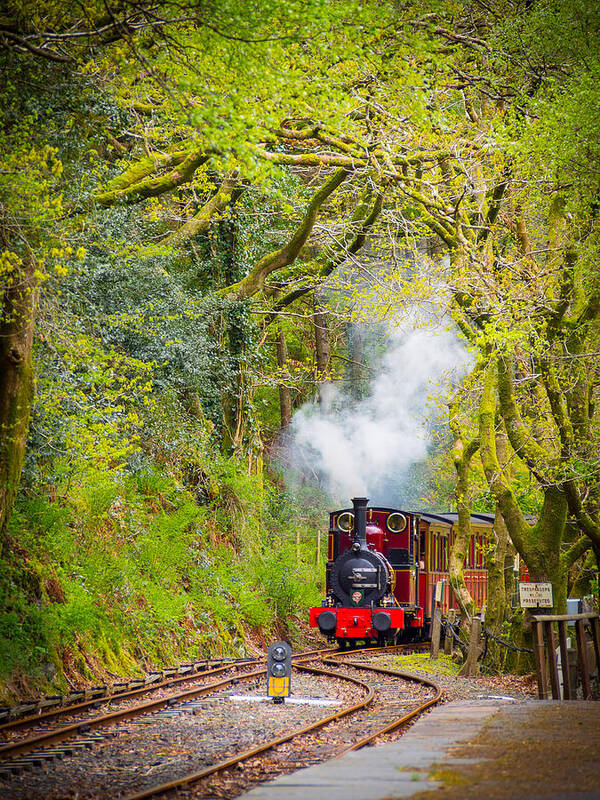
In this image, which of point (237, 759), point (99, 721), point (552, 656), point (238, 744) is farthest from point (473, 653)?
→ point (237, 759)

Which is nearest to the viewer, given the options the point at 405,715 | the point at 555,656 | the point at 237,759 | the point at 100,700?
the point at 237,759

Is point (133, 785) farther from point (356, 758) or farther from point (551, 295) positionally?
point (551, 295)

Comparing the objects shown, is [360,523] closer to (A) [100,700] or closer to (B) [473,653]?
(B) [473,653]

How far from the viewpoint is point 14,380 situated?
10.0m

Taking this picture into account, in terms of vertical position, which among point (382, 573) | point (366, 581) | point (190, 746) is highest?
A: point (382, 573)

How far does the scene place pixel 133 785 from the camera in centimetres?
650

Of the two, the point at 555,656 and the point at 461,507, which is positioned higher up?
the point at 461,507

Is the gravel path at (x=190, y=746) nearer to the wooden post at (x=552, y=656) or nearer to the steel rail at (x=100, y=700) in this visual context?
the steel rail at (x=100, y=700)

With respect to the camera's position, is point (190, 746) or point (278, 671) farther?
point (278, 671)

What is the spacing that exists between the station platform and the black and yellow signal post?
3.07 meters

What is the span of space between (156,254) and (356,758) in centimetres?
1186

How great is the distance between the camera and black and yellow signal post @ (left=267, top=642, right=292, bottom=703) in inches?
434

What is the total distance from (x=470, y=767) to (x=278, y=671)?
558 cm

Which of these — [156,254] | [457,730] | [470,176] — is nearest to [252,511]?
[156,254]
